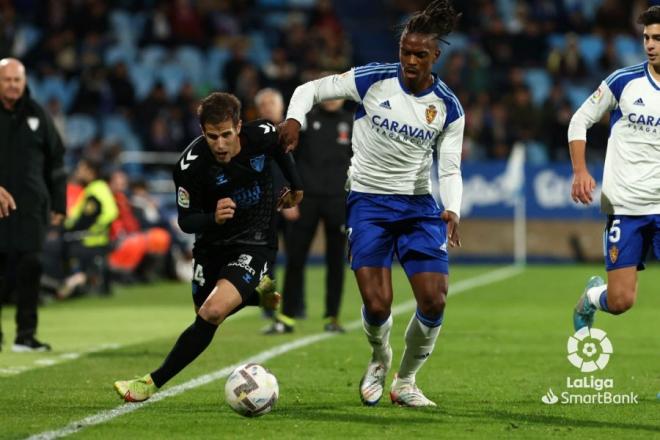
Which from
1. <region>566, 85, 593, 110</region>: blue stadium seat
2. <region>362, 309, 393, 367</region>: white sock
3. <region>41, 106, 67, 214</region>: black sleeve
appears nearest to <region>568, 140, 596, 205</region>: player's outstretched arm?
<region>362, 309, 393, 367</region>: white sock

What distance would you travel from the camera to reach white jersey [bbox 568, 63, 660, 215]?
855cm

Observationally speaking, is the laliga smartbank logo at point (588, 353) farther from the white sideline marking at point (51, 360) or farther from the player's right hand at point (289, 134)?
the white sideline marking at point (51, 360)

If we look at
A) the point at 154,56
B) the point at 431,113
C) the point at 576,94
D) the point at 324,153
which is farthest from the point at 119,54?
the point at 431,113

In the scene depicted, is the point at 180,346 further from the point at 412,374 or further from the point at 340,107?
the point at 340,107

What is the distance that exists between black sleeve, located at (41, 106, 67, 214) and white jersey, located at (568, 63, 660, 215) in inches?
200

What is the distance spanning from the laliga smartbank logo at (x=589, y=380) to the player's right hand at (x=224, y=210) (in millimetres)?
2228

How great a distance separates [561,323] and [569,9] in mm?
16117

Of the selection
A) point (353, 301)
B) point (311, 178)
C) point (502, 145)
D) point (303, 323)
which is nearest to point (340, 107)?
point (311, 178)

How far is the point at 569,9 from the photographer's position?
2955 centimetres

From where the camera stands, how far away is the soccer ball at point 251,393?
7.95m

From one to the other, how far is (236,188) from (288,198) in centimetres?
40

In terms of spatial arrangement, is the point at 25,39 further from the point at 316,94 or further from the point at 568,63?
the point at 316,94

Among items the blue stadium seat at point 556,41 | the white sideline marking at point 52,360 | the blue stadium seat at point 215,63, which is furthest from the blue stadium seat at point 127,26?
the white sideline marking at point 52,360

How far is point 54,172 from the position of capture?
12.2 metres
